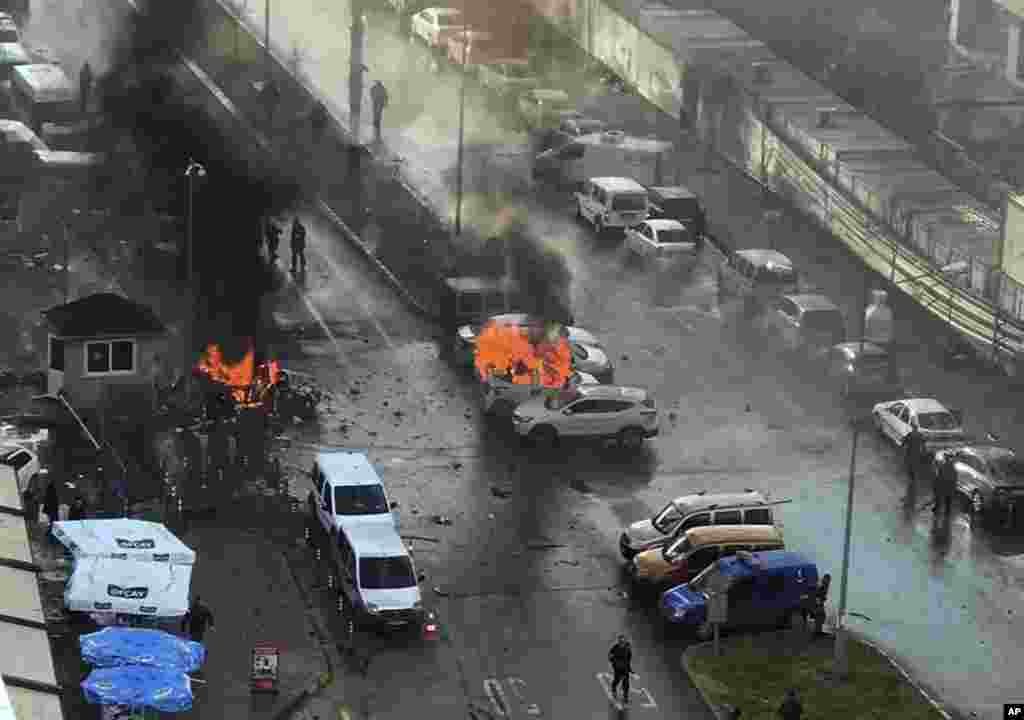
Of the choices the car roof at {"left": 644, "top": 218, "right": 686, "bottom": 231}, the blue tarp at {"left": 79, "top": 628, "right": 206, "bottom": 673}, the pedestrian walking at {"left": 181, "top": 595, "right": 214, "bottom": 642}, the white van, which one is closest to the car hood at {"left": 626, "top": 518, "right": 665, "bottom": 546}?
the pedestrian walking at {"left": 181, "top": 595, "right": 214, "bottom": 642}

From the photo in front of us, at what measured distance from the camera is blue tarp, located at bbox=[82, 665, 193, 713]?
46.9m

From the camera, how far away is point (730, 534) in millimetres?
55281

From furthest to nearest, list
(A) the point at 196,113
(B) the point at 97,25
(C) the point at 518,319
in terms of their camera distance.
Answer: (B) the point at 97,25 → (A) the point at 196,113 → (C) the point at 518,319

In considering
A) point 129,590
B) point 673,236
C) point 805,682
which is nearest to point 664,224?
point 673,236

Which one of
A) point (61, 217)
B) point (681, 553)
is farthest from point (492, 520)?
point (61, 217)

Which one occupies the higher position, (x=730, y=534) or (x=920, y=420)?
(x=920, y=420)

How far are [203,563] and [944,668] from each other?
A: 15.6 metres

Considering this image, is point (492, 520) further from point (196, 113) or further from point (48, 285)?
point (196, 113)

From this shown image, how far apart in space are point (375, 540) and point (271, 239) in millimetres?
21500

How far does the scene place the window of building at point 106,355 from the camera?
63281mm

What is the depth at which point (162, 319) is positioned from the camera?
69812 mm

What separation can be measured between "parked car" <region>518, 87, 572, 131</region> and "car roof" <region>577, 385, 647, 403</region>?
24.6m

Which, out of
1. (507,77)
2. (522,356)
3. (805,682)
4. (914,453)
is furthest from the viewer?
(507,77)

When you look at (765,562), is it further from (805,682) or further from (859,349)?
(859,349)
